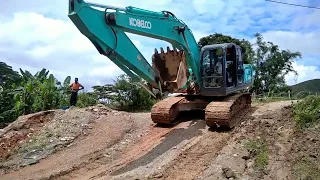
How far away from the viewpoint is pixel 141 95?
23719 millimetres

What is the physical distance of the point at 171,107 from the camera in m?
11.6

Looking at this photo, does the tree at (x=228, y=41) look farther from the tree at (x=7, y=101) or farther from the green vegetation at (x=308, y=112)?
the green vegetation at (x=308, y=112)

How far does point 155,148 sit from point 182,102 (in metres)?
2.79

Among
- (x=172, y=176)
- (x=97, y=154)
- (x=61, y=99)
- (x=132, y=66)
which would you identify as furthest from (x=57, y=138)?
(x=61, y=99)

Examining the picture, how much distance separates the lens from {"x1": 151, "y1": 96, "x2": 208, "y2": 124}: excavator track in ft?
37.7

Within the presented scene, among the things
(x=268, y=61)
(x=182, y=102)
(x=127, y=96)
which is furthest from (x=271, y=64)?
(x=182, y=102)

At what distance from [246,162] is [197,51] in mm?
4391

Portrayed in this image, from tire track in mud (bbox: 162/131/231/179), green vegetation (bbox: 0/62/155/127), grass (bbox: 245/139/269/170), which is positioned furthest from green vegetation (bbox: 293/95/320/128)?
green vegetation (bbox: 0/62/155/127)

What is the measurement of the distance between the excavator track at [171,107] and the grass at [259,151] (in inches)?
116

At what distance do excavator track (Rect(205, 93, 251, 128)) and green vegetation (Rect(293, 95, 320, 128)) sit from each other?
1.61 metres

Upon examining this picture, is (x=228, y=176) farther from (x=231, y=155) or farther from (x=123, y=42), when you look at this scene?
(x=123, y=42)

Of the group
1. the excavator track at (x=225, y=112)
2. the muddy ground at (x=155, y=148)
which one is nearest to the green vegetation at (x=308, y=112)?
the muddy ground at (x=155, y=148)

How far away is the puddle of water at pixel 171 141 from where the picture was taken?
27.7ft

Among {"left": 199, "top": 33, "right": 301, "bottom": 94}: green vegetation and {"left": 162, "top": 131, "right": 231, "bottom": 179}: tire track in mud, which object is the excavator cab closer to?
{"left": 162, "top": 131, "right": 231, "bottom": 179}: tire track in mud
